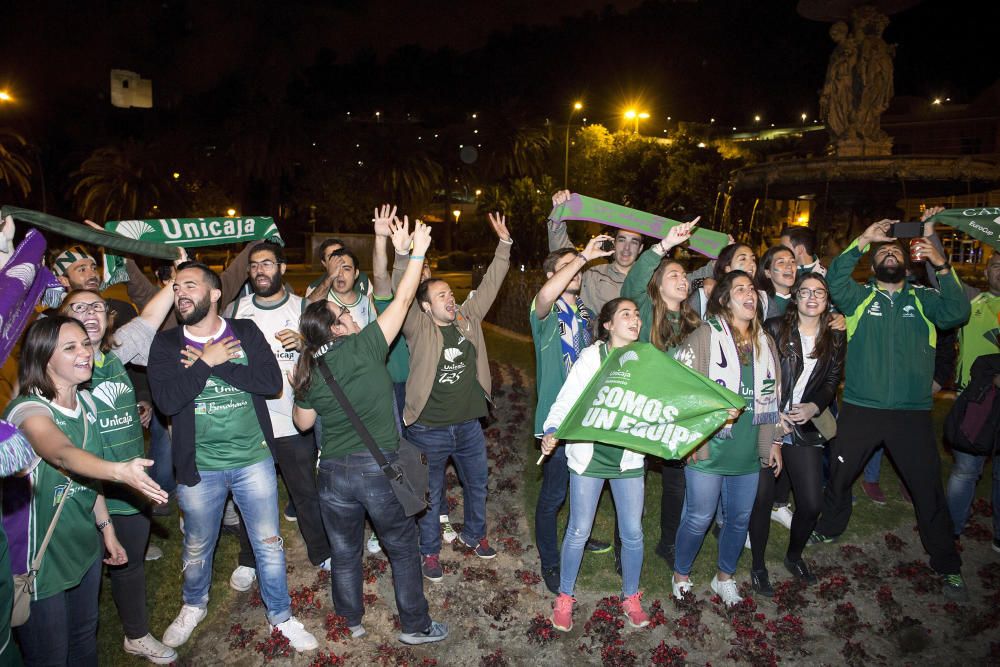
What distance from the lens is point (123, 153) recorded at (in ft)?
108

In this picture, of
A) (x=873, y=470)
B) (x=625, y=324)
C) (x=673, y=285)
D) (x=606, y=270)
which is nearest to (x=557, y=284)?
(x=625, y=324)

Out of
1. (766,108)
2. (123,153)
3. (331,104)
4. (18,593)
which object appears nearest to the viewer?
(18,593)

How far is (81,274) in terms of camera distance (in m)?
5.70

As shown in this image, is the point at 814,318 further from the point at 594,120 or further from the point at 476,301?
the point at 594,120

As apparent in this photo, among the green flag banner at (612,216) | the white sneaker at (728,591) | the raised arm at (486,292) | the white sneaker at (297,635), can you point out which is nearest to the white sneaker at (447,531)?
the white sneaker at (297,635)

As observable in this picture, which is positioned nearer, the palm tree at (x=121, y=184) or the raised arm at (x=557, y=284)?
the raised arm at (x=557, y=284)

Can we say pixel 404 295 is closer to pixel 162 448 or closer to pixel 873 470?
pixel 162 448

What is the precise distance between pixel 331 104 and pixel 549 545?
5874 cm

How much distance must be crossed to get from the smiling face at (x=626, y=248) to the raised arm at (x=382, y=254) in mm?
2155

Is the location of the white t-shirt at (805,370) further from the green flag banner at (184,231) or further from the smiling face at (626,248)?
the green flag banner at (184,231)

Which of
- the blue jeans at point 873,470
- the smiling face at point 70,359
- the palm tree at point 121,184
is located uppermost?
the palm tree at point 121,184

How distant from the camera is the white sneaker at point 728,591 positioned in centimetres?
502

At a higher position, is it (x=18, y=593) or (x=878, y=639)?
(x=18, y=593)

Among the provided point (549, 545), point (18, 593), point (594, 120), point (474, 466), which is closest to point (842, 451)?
point (549, 545)
